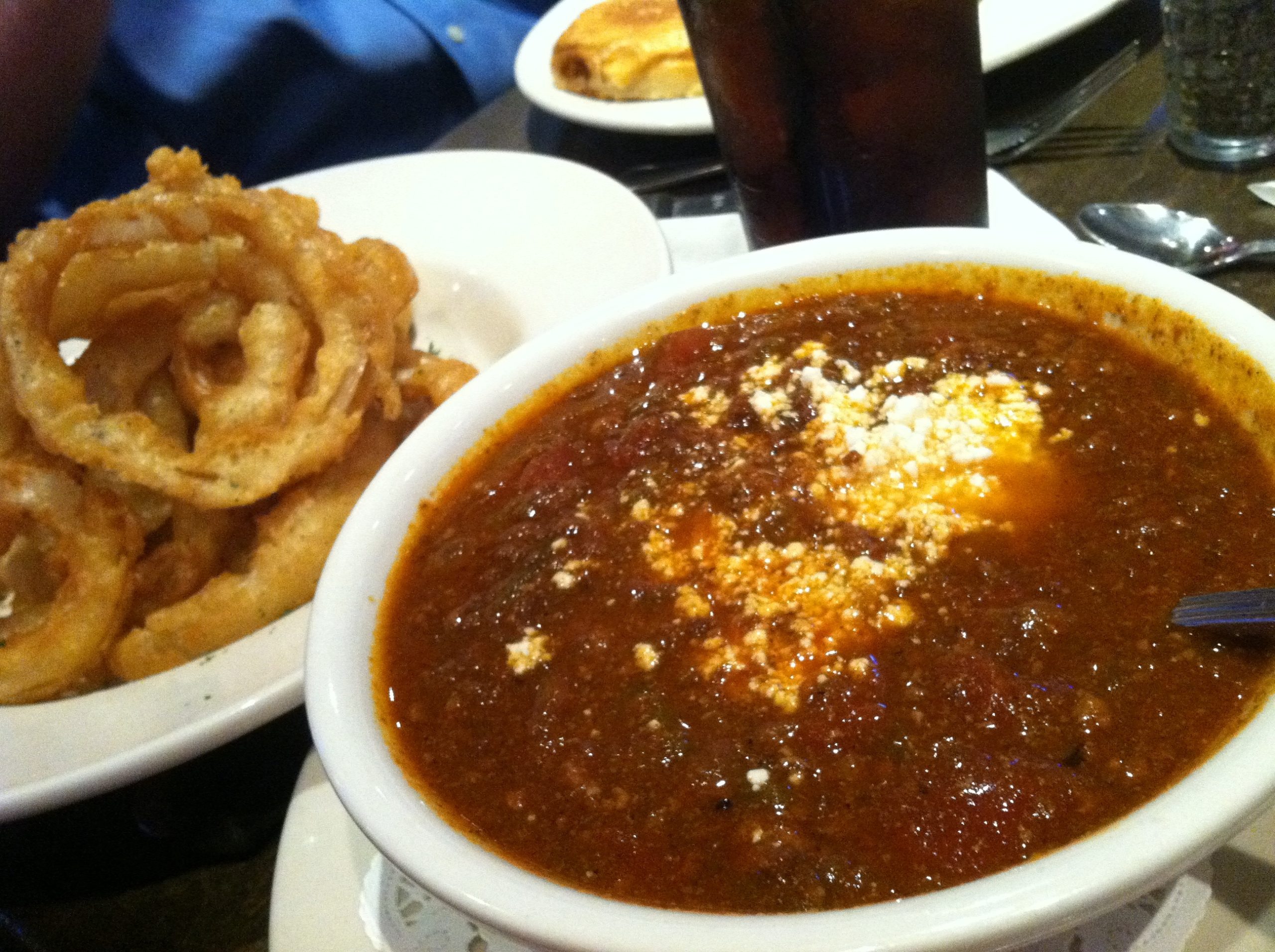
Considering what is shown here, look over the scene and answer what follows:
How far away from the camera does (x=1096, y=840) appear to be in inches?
32.8

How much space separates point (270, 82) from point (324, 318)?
2.93 m

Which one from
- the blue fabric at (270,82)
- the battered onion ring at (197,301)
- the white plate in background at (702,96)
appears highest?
the battered onion ring at (197,301)

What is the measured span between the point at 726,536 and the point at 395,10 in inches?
168

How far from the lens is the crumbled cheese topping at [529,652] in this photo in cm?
120

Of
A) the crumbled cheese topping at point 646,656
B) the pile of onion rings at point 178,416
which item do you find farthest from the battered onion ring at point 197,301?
the crumbled cheese topping at point 646,656

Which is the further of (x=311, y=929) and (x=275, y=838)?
(x=275, y=838)

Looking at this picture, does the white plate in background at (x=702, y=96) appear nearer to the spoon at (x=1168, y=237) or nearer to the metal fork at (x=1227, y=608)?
the spoon at (x=1168, y=237)

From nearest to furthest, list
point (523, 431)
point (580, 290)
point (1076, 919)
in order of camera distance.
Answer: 1. point (1076, 919)
2. point (523, 431)
3. point (580, 290)

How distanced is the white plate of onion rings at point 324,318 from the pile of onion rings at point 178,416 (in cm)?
1

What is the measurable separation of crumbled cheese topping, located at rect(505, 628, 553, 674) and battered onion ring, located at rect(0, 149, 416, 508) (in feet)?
2.96

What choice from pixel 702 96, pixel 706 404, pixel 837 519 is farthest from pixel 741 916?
pixel 702 96

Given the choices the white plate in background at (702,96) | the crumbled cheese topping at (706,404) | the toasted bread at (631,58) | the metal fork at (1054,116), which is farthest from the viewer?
the toasted bread at (631,58)

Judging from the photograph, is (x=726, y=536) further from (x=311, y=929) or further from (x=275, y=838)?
(x=275, y=838)

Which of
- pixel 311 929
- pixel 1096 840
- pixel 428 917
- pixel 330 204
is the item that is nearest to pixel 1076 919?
pixel 1096 840
